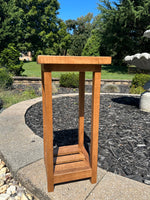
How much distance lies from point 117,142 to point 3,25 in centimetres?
1798

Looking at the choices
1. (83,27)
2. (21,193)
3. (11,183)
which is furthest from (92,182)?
(83,27)

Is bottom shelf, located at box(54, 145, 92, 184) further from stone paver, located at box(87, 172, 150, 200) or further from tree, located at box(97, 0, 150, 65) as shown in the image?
tree, located at box(97, 0, 150, 65)

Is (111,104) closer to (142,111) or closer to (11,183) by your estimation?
(142,111)

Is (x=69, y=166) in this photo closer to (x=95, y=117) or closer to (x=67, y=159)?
(x=67, y=159)

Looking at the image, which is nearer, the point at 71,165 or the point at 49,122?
the point at 49,122

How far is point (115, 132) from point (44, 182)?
178cm

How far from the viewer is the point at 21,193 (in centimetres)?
165

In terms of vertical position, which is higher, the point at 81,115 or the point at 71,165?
the point at 81,115

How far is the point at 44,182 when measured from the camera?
1.60 metres

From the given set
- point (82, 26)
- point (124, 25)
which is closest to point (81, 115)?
point (124, 25)

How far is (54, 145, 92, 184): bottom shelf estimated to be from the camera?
1549mm

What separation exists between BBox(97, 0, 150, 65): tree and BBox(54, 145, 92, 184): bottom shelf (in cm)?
1702

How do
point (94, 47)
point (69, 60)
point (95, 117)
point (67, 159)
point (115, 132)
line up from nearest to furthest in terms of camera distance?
1. point (69, 60)
2. point (95, 117)
3. point (67, 159)
4. point (115, 132)
5. point (94, 47)

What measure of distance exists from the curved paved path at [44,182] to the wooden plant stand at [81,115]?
8cm
